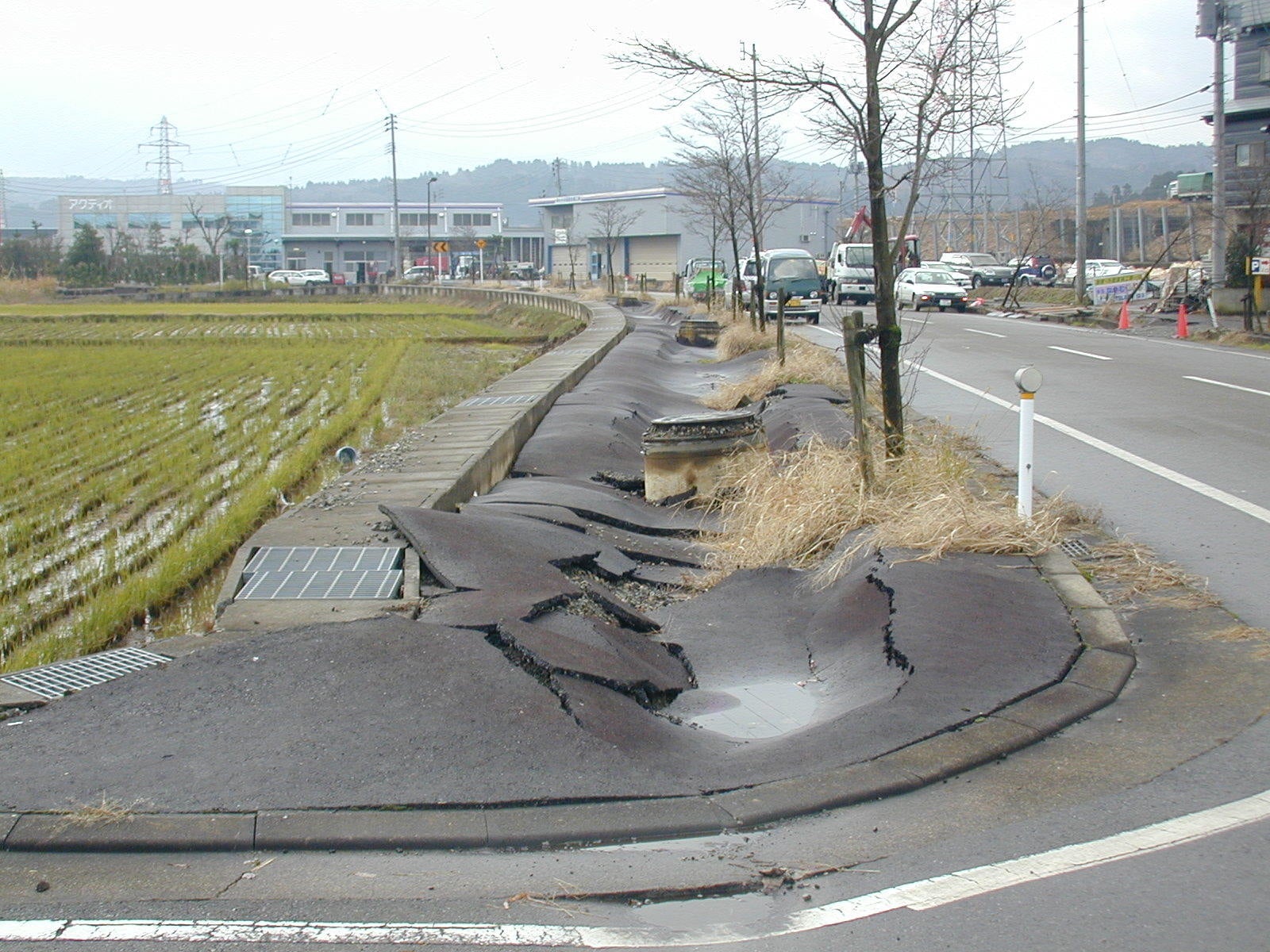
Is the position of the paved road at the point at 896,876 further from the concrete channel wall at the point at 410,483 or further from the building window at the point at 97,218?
the building window at the point at 97,218

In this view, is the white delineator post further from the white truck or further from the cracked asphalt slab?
the white truck

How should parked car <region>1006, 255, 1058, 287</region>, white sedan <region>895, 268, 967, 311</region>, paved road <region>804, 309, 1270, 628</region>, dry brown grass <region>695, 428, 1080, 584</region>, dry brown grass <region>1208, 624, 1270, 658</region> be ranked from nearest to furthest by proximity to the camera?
dry brown grass <region>1208, 624, 1270, 658</region> < dry brown grass <region>695, 428, 1080, 584</region> < paved road <region>804, 309, 1270, 628</region> < white sedan <region>895, 268, 967, 311</region> < parked car <region>1006, 255, 1058, 287</region>

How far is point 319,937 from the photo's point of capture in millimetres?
3549

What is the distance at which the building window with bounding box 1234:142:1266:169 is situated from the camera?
50281 mm

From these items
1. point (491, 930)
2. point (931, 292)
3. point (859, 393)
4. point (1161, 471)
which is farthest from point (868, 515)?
point (931, 292)

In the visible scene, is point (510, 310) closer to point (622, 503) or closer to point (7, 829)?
point (622, 503)

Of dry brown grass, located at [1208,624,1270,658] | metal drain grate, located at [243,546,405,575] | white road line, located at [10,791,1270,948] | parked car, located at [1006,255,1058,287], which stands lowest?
white road line, located at [10,791,1270,948]

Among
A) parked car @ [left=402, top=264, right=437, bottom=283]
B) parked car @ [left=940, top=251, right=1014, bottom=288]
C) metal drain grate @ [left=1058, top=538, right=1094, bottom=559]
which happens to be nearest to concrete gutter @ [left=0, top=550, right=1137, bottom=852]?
metal drain grate @ [left=1058, top=538, right=1094, bottom=559]

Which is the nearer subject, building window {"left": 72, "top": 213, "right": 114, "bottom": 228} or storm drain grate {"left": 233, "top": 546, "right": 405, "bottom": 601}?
storm drain grate {"left": 233, "top": 546, "right": 405, "bottom": 601}

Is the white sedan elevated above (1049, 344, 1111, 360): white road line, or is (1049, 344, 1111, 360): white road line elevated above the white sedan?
the white sedan

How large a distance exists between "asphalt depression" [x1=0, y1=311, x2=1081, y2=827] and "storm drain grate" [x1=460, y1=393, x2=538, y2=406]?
699cm

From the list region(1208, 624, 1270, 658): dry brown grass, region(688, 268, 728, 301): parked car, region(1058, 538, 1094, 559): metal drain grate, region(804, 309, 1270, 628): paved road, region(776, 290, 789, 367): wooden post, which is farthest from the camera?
region(688, 268, 728, 301): parked car

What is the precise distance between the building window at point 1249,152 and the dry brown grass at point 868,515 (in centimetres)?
4763

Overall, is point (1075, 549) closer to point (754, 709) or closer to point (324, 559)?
point (754, 709)
